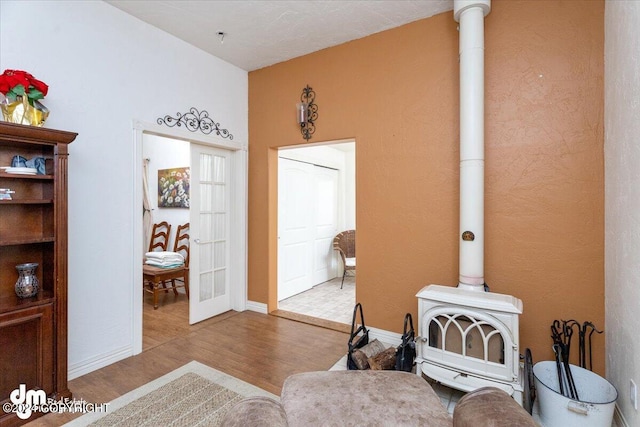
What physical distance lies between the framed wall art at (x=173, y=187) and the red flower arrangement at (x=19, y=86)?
2.79 metres

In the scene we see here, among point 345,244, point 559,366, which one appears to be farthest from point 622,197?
point 345,244

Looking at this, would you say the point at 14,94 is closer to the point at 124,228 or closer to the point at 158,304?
the point at 124,228

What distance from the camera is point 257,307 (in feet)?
12.5

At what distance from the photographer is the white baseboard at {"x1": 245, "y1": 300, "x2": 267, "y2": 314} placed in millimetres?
3742

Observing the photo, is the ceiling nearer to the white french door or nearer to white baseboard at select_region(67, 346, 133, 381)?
the white french door

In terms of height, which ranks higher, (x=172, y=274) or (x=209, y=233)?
(x=209, y=233)

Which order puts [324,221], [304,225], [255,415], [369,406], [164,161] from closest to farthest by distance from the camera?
[255,415]
[369,406]
[304,225]
[164,161]
[324,221]

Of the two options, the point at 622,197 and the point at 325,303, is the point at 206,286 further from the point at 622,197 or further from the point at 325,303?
the point at 622,197

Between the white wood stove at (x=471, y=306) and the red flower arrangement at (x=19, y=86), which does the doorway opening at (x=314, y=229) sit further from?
the red flower arrangement at (x=19, y=86)

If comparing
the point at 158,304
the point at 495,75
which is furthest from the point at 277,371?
the point at 495,75

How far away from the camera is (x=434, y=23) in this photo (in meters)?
2.68

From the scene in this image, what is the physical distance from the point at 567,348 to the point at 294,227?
10.8ft

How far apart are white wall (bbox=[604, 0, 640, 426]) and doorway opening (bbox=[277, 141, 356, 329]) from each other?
2.17 m

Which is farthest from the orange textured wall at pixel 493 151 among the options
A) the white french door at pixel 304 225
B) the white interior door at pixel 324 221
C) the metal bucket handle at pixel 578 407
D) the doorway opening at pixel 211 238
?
the white interior door at pixel 324 221
